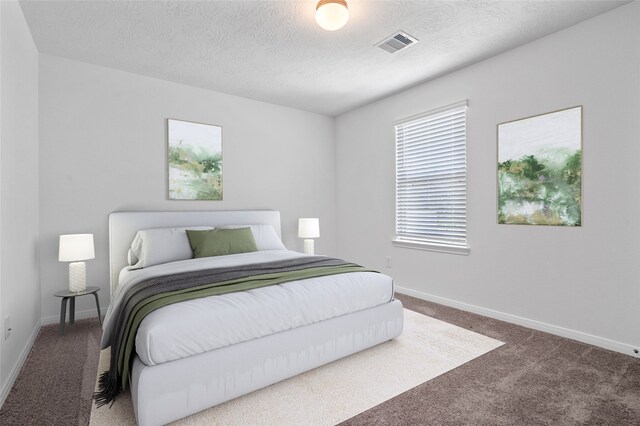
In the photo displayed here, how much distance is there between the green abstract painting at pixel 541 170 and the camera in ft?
9.03

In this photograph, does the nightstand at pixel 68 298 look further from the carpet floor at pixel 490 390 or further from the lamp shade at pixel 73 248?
the lamp shade at pixel 73 248

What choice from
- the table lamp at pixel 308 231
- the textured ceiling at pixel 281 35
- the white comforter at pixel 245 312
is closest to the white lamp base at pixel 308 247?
the table lamp at pixel 308 231

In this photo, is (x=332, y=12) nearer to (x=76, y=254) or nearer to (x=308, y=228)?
(x=308, y=228)

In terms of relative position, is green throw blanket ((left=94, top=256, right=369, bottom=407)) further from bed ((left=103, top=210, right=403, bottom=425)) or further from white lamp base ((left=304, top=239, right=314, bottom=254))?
white lamp base ((left=304, top=239, right=314, bottom=254))

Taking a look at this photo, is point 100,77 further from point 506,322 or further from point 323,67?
point 506,322

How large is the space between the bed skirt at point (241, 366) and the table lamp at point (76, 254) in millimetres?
1806

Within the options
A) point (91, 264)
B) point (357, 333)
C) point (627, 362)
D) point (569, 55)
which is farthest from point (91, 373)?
point (569, 55)

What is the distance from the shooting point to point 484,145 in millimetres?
3424

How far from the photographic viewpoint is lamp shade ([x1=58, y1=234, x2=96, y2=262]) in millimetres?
2980

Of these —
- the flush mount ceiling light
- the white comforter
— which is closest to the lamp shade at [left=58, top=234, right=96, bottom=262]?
the white comforter

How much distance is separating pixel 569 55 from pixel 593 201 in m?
1.26

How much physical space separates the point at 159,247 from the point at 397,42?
3.02m

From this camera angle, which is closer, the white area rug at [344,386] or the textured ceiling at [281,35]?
the white area rug at [344,386]

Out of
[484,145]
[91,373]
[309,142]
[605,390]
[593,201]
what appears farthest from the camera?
[309,142]
